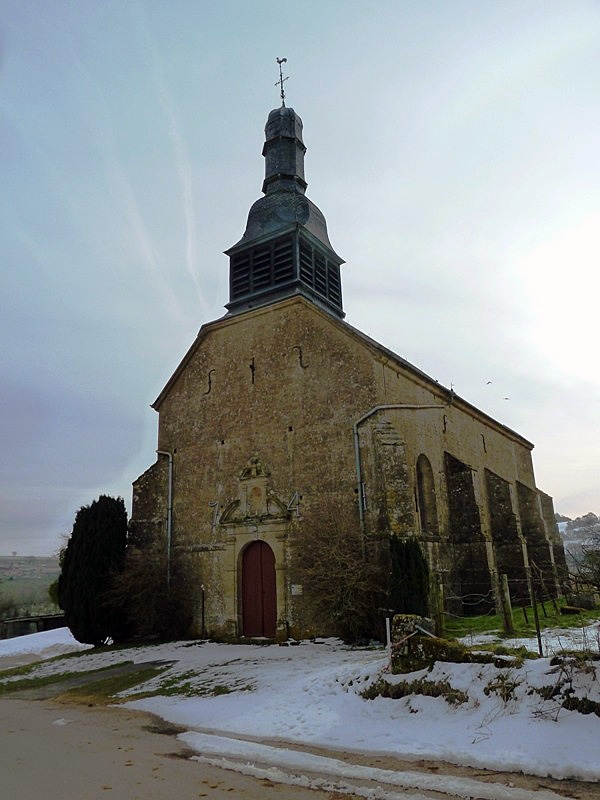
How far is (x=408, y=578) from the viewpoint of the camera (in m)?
13.6

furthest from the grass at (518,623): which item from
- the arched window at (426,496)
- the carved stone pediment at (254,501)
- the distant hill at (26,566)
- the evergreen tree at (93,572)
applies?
the distant hill at (26,566)

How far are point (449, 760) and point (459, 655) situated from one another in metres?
2.22

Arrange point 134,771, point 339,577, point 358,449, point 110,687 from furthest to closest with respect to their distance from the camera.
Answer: point 358,449, point 339,577, point 110,687, point 134,771

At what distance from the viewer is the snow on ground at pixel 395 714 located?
6.38m

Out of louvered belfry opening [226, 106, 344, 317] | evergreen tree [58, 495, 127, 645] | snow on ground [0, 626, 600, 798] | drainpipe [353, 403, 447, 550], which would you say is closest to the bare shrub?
drainpipe [353, 403, 447, 550]

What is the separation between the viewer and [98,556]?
18281mm

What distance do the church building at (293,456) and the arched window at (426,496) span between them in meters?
0.04

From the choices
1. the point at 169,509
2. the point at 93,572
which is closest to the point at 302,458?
the point at 169,509

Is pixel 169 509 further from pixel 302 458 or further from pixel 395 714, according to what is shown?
pixel 395 714

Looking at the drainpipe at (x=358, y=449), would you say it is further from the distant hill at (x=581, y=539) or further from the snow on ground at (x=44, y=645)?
the snow on ground at (x=44, y=645)

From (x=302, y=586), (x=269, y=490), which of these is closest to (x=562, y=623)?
(x=302, y=586)

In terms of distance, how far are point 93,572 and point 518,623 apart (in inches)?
480

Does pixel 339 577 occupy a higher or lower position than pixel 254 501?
lower

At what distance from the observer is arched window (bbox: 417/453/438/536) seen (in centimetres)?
1728
